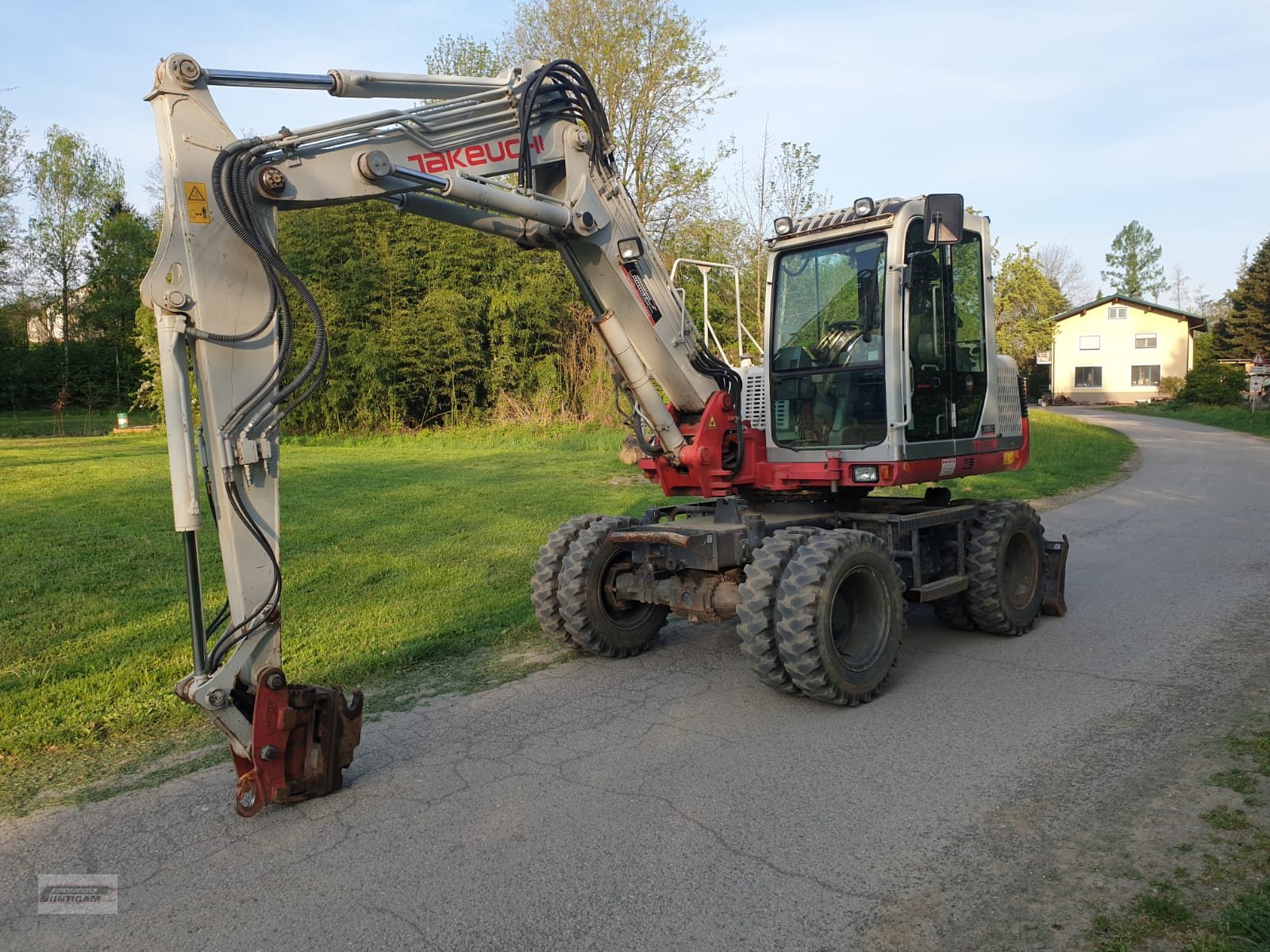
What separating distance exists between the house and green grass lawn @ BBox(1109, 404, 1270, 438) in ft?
27.9

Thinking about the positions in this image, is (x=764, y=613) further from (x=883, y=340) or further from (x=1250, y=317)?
(x=1250, y=317)

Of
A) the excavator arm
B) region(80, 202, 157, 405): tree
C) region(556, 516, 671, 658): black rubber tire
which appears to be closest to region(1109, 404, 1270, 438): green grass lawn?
region(556, 516, 671, 658): black rubber tire

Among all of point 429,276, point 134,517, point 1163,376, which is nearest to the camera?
point 134,517

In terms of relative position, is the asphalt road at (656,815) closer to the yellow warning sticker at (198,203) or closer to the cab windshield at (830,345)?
the cab windshield at (830,345)

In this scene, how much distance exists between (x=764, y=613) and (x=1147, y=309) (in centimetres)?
6282

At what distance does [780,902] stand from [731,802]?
846mm

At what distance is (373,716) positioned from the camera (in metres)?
5.70

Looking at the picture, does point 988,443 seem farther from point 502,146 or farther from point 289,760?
point 289,760

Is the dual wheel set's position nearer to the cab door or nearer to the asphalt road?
the asphalt road

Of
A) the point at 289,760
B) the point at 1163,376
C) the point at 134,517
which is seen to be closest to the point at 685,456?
the point at 289,760

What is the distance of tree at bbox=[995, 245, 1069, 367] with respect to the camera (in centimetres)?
4569

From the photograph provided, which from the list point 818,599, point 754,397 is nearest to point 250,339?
point 818,599

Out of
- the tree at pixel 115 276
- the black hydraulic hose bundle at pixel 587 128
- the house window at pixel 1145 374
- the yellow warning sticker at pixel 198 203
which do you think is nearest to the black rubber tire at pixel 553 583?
the black hydraulic hose bundle at pixel 587 128

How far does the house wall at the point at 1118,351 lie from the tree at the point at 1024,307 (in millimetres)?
3225
